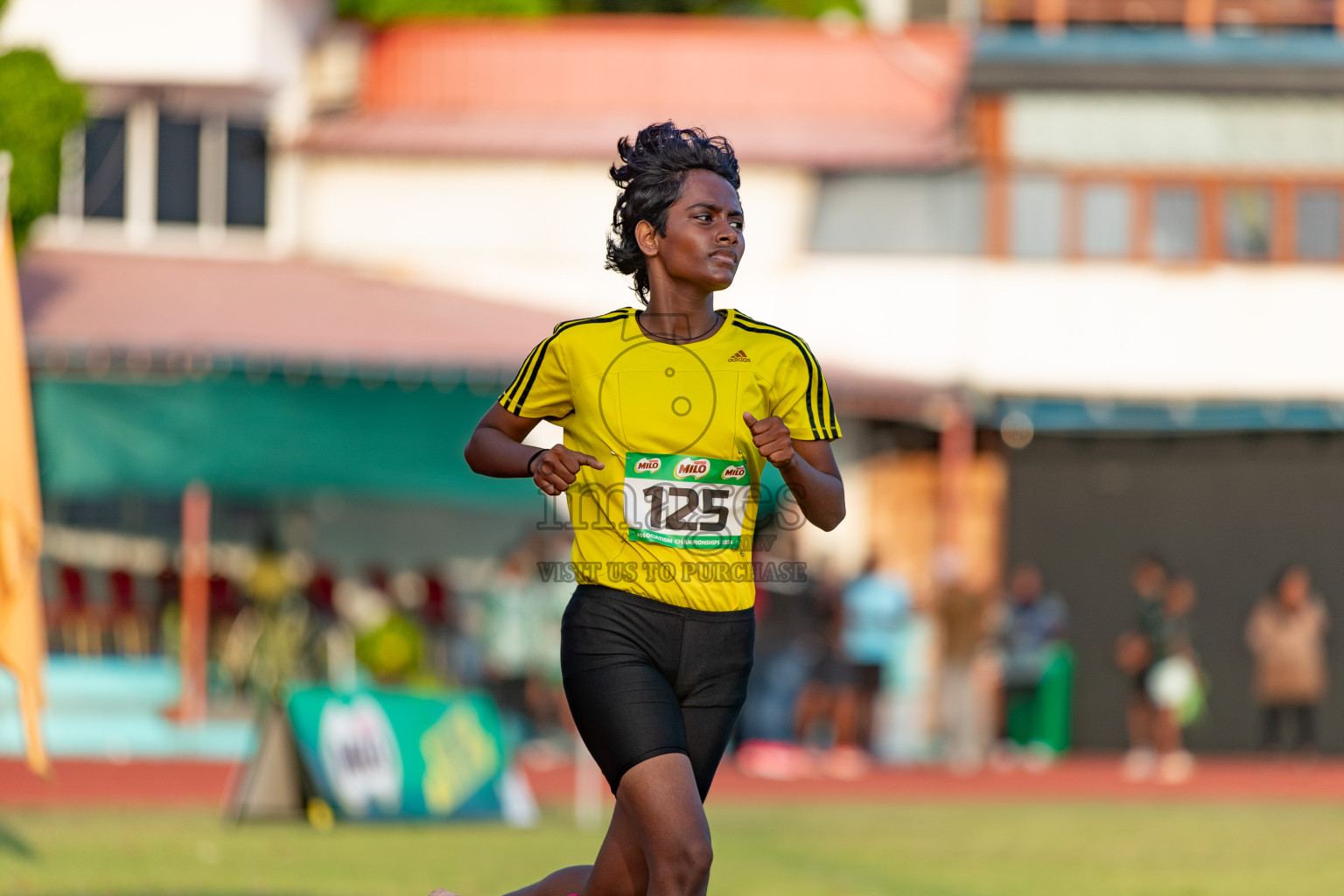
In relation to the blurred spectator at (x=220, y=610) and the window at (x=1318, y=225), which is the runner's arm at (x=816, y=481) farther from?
the window at (x=1318, y=225)

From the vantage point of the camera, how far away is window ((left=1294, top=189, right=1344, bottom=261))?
24.7 m

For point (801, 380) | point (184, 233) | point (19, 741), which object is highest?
point (184, 233)

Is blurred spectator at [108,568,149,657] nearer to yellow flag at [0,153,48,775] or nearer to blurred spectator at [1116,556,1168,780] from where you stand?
blurred spectator at [1116,556,1168,780]

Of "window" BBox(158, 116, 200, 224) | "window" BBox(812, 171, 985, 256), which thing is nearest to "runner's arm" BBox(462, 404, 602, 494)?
"window" BBox(812, 171, 985, 256)

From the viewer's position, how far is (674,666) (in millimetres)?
5188

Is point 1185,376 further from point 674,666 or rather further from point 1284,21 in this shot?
point 674,666

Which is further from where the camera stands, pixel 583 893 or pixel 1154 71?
pixel 1154 71

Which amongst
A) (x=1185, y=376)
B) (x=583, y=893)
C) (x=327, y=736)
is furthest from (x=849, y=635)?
(x=583, y=893)

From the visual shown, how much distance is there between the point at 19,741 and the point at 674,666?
49.1 ft

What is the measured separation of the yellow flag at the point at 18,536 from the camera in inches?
387

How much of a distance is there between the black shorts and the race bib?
161 millimetres

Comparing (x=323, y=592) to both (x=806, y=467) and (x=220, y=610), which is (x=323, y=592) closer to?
(x=220, y=610)

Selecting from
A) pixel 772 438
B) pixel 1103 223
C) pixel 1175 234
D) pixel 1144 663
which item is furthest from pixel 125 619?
pixel 772 438

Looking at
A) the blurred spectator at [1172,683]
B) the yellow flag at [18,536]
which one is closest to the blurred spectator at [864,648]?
the blurred spectator at [1172,683]
